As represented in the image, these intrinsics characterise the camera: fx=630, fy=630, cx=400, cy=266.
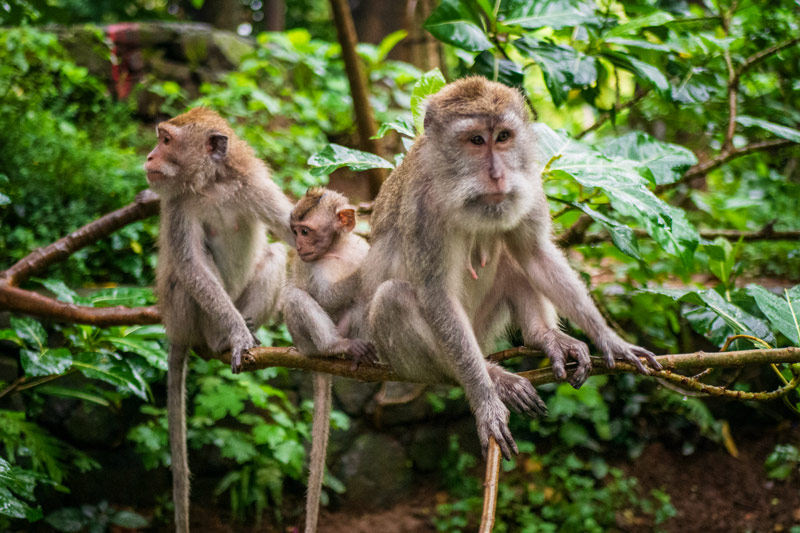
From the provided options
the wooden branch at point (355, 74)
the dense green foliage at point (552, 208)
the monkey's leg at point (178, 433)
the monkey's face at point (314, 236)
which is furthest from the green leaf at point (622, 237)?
the monkey's leg at point (178, 433)

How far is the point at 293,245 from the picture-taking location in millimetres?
4434

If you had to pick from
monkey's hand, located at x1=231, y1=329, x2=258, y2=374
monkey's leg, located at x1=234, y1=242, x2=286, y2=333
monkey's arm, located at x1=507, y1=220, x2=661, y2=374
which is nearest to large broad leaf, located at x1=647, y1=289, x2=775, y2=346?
monkey's arm, located at x1=507, y1=220, x2=661, y2=374

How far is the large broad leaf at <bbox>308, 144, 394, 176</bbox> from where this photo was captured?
342 centimetres

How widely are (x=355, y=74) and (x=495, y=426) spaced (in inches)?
135

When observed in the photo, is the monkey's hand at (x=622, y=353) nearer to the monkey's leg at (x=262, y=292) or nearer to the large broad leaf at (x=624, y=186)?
the large broad leaf at (x=624, y=186)

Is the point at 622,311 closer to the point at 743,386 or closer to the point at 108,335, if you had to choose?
the point at 743,386

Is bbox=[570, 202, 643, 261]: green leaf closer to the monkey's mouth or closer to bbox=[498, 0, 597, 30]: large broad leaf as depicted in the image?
the monkey's mouth

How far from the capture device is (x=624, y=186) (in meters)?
3.22

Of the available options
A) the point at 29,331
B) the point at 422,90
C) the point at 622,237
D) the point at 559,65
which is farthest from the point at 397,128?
the point at 29,331

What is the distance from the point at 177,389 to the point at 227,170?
1541 millimetres

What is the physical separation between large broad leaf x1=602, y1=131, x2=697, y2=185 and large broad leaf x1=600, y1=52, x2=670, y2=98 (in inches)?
12.5

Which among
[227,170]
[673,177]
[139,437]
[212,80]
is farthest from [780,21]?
[212,80]

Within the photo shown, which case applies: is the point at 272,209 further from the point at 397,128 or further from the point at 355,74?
the point at 355,74

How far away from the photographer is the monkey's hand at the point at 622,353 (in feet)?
9.31
